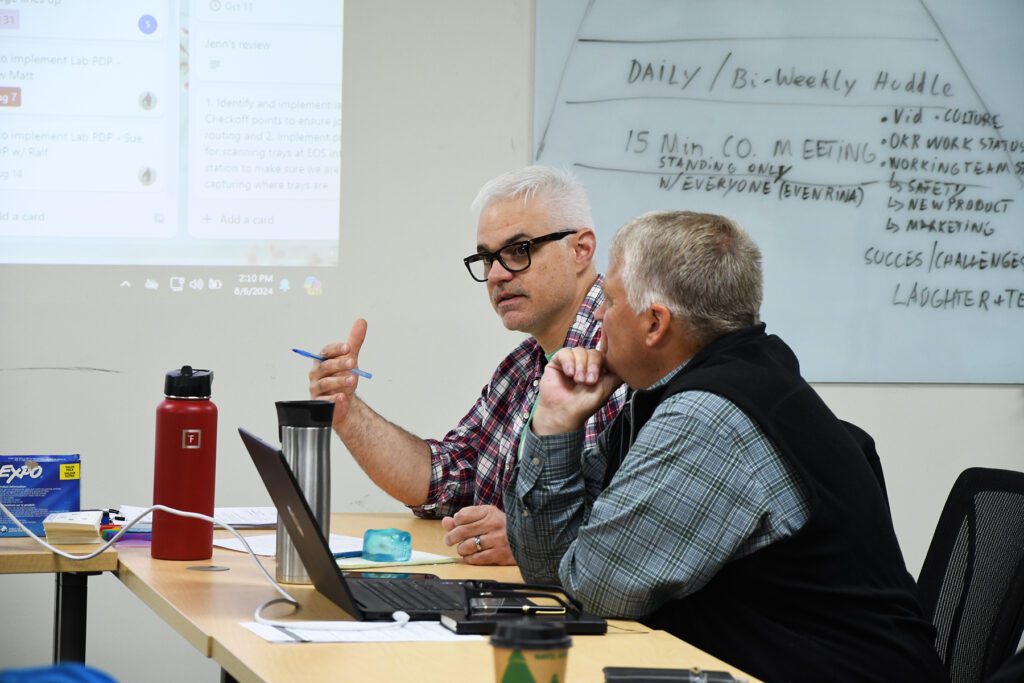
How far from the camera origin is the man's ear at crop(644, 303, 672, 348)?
1.64m

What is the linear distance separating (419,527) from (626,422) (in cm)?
67

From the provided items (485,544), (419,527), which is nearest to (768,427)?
(485,544)

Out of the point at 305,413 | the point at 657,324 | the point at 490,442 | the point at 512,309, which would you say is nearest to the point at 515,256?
the point at 512,309

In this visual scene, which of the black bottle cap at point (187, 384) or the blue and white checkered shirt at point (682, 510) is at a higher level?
the black bottle cap at point (187, 384)

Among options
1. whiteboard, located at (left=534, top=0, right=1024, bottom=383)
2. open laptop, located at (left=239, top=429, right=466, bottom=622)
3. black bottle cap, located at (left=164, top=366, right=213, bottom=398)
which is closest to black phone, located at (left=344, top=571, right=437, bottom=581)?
open laptop, located at (left=239, top=429, right=466, bottom=622)

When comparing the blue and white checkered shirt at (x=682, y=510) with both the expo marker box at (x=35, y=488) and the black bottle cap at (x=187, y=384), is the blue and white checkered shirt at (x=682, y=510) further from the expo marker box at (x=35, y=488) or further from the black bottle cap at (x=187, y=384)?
the expo marker box at (x=35, y=488)

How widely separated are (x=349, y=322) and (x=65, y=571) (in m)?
1.57

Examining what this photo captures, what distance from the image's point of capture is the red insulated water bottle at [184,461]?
174cm

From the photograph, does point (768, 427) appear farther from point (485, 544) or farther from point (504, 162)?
point (504, 162)

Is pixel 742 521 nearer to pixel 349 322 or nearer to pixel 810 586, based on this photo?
pixel 810 586

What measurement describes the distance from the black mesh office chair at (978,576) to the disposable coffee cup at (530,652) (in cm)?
106

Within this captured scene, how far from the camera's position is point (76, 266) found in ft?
10.3

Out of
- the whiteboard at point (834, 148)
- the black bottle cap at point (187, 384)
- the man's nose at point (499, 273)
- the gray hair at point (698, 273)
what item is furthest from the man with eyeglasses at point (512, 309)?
the whiteboard at point (834, 148)

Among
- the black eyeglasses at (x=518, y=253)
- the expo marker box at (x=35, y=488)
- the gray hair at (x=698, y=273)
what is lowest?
the expo marker box at (x=35, y=488)
